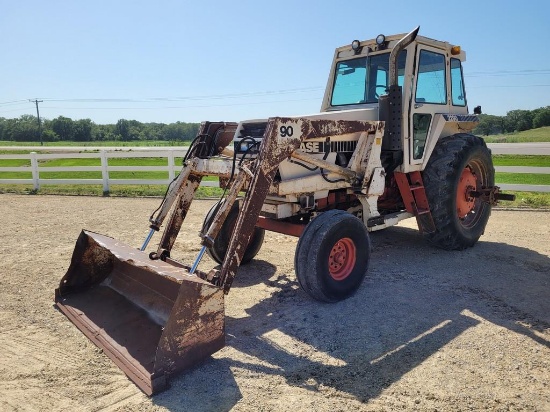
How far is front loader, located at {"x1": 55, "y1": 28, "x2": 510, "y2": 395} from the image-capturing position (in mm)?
3555

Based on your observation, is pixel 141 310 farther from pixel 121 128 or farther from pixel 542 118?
pixel 121 128

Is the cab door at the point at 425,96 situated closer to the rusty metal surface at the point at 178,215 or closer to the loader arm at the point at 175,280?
the loader arm at the point at 175,280

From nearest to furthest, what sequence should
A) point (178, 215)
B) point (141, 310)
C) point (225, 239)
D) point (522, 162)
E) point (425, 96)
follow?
1. point (141, 310)
2. point (178, 215)
3. point (225, 239)
4. point (425, 96)
5. point (522, 162)

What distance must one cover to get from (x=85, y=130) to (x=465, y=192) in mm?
88974

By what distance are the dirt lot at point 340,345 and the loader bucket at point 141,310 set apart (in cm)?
12

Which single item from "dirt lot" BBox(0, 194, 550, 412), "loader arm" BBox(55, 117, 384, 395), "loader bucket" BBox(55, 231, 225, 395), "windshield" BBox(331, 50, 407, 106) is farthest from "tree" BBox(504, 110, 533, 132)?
"loader bucket" BBox(55, 231, 225, 395)

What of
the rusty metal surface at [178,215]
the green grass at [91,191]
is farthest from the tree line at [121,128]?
the rusty metal surface at [178,215]

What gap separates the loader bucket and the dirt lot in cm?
12

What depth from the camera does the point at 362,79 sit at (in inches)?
246

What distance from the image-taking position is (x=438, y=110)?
6273 millimetres

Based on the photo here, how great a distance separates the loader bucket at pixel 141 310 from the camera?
3.17 meters

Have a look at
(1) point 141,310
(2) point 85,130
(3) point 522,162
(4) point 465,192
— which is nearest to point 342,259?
(1) point 141,310

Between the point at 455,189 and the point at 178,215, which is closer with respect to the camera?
the point at 178,215

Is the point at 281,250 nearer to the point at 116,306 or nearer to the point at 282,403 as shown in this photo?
the point at 116,306
